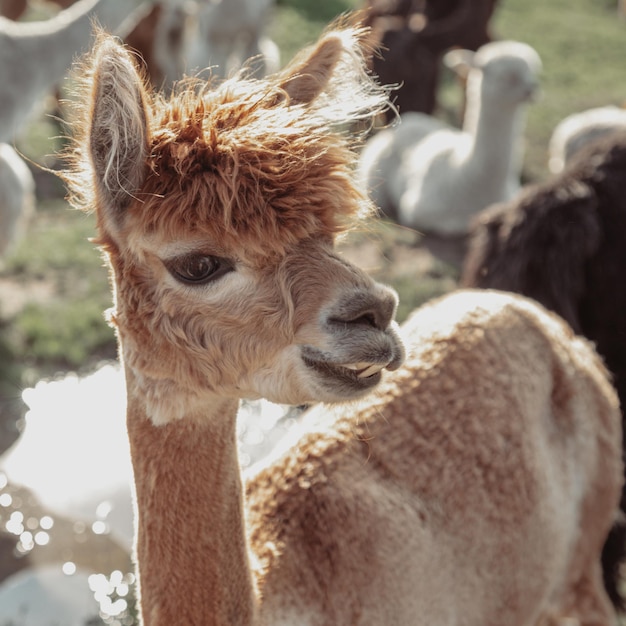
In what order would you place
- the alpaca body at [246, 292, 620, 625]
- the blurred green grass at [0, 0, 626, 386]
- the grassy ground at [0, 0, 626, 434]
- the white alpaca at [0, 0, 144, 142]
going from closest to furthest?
the alpaca body at [246, 292, 620, 625] → the white alpaca at [0, 0, 144, 142] → the grassy ground at [0, 0, 626, 434] → the blurred green grass at [0, 0, 626, 386]

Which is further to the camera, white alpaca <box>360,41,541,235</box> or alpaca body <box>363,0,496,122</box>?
alpaca body <box>363,0,496,122</box>

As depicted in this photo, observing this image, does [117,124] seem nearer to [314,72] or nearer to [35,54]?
[314,72]

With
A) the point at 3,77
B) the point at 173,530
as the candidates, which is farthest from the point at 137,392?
the point at 3,77

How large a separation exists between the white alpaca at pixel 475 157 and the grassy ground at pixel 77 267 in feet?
1.10

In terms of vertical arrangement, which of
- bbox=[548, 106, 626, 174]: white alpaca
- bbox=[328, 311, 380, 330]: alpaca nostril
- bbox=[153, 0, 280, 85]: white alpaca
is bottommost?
bbox=[153, 0, 280, 85]: white alpaca

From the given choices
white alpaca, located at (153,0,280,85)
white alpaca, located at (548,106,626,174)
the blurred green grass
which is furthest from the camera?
white alpaca, located at (153,0,280,85)

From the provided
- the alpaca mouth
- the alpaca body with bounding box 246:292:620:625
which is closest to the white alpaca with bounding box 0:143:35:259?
the alpaca body with bounding box 246:292:620:625

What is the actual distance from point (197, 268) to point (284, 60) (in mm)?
9848

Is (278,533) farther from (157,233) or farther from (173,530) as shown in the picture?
(157,233)

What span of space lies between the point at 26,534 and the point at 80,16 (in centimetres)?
296

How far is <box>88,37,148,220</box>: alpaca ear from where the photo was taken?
1587mm

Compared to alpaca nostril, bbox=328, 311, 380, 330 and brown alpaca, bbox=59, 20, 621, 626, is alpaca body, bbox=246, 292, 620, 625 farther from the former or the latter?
alpaca nostril, bbox=328, 311, 380, 330

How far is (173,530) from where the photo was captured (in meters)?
1.81

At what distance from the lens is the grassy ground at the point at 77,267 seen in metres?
5.07
